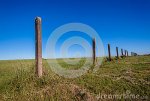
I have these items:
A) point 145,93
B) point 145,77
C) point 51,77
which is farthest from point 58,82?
point 145,77

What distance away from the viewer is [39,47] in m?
9.55

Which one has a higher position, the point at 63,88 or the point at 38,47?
the point at 38,47

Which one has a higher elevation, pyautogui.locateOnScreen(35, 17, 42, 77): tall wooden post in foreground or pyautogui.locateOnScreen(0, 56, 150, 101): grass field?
pyautogui.locateOnScreen(35, 17, 42, 77): tall wooden post in foreground

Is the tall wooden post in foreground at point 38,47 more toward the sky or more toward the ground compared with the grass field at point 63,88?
more toward the sky

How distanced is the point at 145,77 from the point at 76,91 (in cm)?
432

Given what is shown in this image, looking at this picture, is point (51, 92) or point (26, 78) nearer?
point (51, 92)

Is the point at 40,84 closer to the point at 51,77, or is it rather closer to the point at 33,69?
the point at 51,77

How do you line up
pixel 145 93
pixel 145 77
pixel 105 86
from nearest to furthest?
1. pixel 145 93
2. pixel 105 86
3. pixel 145 77

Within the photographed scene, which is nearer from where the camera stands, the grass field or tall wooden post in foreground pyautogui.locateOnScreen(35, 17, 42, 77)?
the grass field

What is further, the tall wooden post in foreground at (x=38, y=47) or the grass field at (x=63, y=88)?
the tall wooden post in foreground at (x=38, y=47)

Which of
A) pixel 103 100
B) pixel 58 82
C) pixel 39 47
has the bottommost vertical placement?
pixel 103 100

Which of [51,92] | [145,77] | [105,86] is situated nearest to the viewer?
[51,92]

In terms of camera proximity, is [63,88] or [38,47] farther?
[38,47]

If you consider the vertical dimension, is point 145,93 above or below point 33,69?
below
